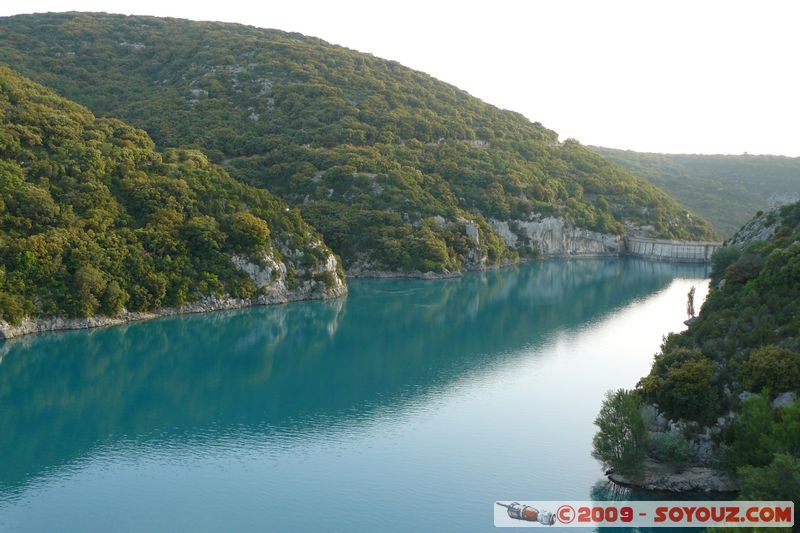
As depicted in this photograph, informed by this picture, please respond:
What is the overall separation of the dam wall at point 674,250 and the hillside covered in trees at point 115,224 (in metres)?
73.0

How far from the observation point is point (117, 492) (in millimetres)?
32219

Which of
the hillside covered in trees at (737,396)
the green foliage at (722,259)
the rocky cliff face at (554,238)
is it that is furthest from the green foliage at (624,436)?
the rocky cliff face at (554,238)

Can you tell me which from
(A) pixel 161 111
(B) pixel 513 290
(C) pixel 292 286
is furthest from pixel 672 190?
(C) pixel 292 286

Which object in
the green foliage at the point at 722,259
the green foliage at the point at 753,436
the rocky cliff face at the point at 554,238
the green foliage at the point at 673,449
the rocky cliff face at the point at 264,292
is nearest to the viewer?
the green foliage at the point at 753,436

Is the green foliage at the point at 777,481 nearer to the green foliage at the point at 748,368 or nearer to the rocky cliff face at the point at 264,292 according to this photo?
the green foliage at the point at 748,368

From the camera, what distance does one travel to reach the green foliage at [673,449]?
3109 centimetres

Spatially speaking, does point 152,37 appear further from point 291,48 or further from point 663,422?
point 663,422

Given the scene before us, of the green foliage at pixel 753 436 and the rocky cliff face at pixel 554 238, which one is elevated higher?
the rocky cliff face at pixel 554 238

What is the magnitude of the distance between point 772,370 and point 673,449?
517 centimetres

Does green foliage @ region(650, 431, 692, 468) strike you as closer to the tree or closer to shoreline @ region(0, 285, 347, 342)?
the tree

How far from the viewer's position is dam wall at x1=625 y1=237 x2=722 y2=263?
13050 centimetres

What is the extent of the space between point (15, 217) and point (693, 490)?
2118 inches

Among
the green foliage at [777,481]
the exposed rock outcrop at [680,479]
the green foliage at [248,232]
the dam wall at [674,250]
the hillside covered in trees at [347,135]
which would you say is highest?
the hillside covered in trees at [347,135]

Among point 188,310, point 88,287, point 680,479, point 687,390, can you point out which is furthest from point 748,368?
point 188,310
